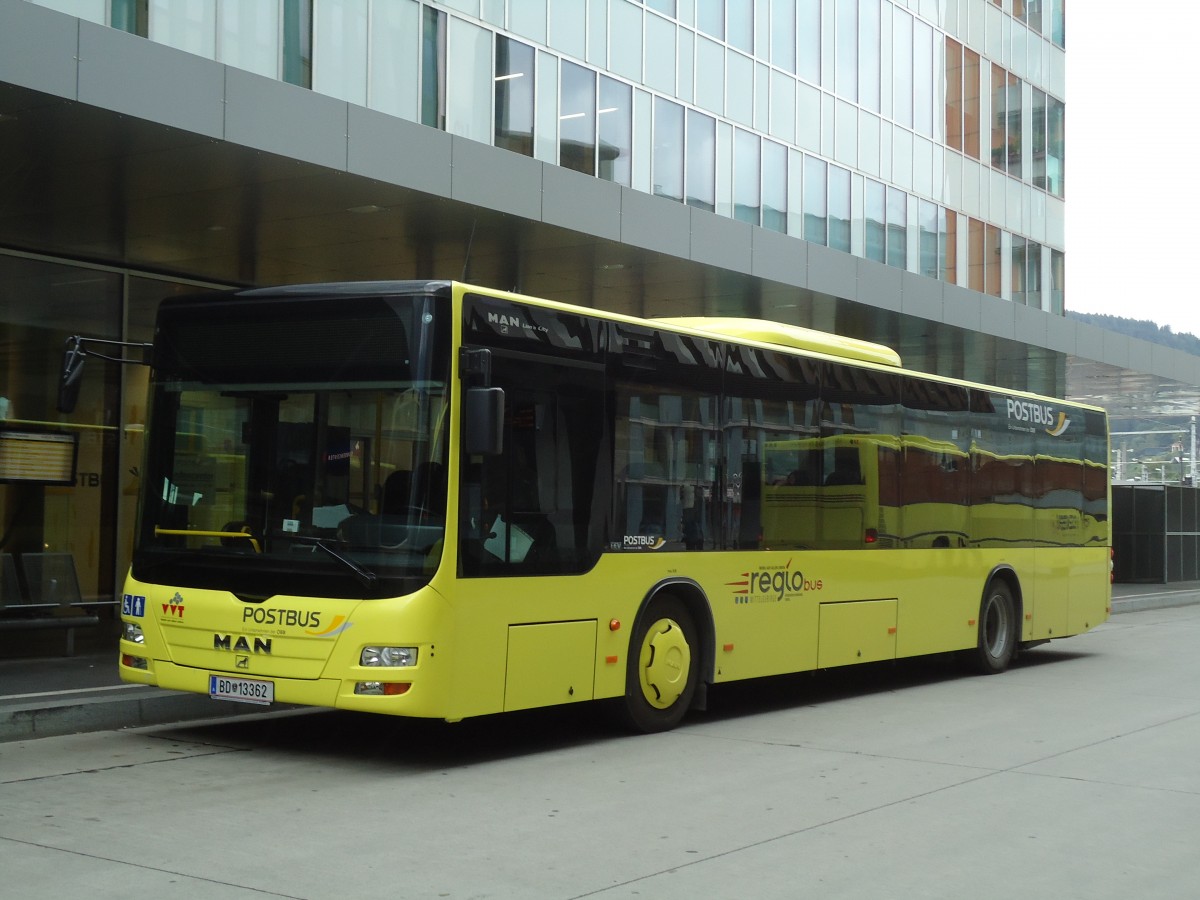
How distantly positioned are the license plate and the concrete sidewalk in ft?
5.00

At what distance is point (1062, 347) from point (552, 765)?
20.9 meters

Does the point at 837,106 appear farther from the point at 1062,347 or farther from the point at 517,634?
the point at 517,634

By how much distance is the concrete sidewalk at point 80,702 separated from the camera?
992cm

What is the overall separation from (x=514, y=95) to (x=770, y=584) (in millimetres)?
9007

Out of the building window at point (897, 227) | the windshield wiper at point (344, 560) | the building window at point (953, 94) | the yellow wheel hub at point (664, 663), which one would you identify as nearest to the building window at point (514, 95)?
the yellow wheel hub at point (664, 663)

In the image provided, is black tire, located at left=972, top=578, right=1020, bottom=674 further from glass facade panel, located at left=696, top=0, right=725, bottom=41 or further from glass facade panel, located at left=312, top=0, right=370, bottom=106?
glass facade panel, located at left=696, top=0, right=725, bottom=41

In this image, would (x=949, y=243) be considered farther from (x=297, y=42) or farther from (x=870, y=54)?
(x=297, y=42)

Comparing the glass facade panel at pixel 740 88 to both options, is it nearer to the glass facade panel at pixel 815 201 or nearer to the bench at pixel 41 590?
the glass facade panel at pixel 815 201

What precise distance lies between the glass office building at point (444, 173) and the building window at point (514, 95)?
4 cm

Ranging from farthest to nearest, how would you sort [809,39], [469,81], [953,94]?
[953,94] → [809,39] → [469,81]

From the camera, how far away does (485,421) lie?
8.80 metres

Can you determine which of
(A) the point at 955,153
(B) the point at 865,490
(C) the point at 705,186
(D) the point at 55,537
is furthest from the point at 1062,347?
(D) the point at 55,537

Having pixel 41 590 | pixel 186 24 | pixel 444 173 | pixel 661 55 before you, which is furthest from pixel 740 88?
pixel 41 590

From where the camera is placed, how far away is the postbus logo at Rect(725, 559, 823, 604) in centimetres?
1154
